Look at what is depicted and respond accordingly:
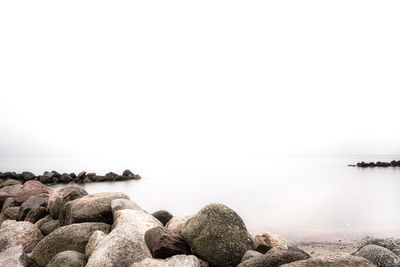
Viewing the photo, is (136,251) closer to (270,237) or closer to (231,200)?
(270,237)

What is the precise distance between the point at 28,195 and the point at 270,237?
12002mm

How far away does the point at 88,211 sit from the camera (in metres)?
7.72

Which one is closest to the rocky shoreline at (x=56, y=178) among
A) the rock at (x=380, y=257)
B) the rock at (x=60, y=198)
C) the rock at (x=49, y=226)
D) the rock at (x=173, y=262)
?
the rock at (x=60, y=198)

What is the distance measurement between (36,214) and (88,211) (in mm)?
3483

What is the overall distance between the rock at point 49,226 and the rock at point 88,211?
0.87 feet

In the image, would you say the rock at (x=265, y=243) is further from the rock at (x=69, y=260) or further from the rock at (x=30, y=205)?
the rock at (x=30, y=205)

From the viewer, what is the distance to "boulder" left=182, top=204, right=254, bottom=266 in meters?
5.35

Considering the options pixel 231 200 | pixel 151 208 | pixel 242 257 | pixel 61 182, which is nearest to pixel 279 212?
pixel 231 200

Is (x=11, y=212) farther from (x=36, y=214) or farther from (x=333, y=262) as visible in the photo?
(x=333, y=262)

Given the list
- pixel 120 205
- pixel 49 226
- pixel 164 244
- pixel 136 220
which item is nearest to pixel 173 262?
pixel 164 244

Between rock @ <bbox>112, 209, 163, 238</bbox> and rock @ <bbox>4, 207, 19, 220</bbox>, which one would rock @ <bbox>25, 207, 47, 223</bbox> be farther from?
rock @ <bbox>112, 209, 163, 238</bbox>

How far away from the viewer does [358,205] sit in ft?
68.5

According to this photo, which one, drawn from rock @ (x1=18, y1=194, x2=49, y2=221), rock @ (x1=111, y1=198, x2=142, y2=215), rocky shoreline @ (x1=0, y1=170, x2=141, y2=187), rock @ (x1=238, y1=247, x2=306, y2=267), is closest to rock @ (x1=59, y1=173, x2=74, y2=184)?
rocky shoreline @ (x1=0, y1=170, x2=141, y2=187)

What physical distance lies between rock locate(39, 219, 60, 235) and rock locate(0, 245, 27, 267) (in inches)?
85.8
